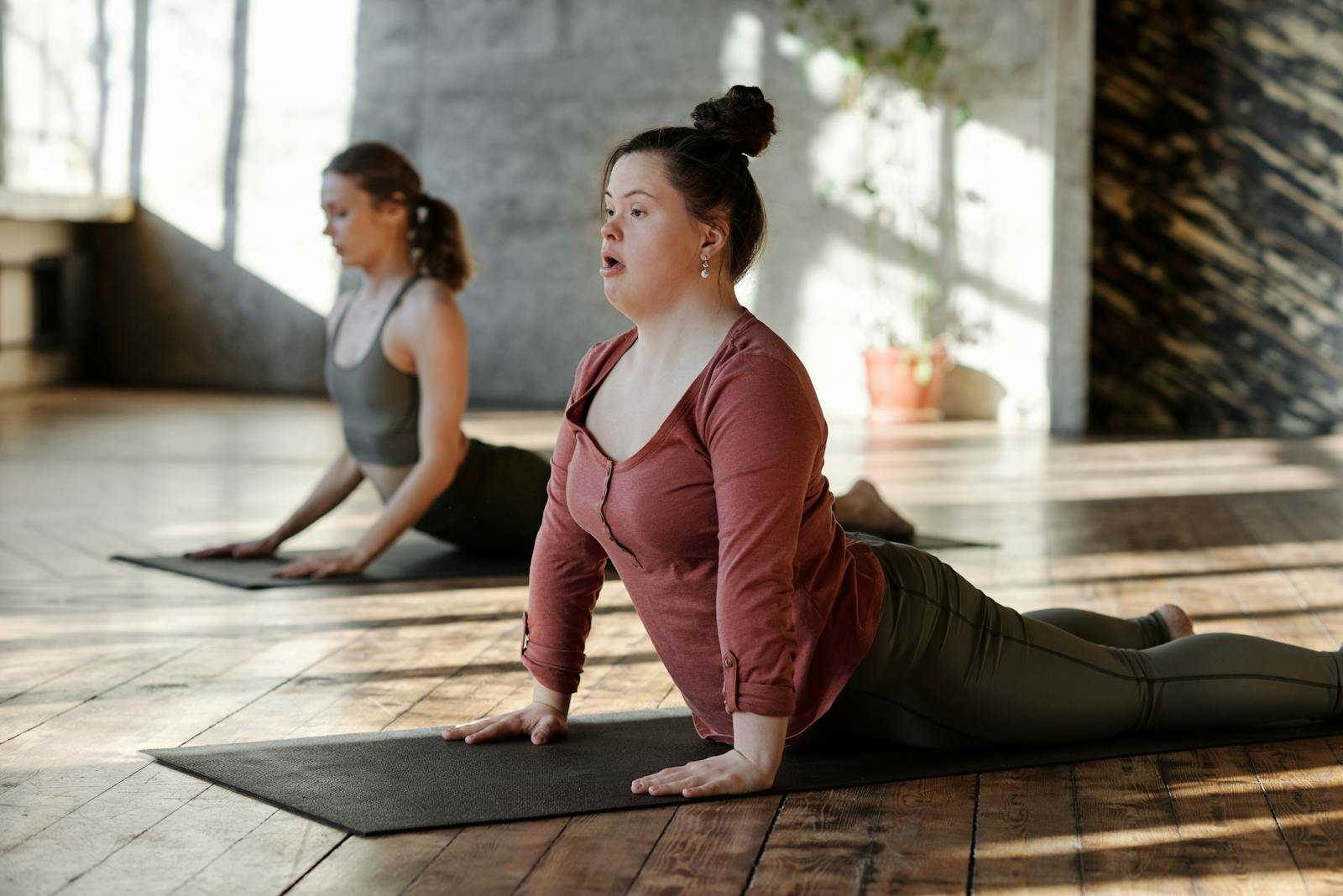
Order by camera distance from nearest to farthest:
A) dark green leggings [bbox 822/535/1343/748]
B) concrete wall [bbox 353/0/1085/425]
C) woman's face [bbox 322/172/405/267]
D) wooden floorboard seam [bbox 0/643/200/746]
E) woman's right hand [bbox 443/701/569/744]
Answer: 1. dark green leggings [bbox 822/535/1343/748]
2. woman's right hand [bbox 443/701/569/744]
3. wooden floorboard seam [bbox 0/643/200/746]
4. woman's face [bbox 322/172/405/267]
5. concrete wall [bbox 353/0/1085/425]

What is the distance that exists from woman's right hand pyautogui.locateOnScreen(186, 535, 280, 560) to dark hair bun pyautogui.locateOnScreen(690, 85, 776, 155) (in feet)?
7.93

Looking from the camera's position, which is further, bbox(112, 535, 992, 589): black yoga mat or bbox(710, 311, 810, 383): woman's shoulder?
bbox(112, 535, 992, 589): black yoga mat

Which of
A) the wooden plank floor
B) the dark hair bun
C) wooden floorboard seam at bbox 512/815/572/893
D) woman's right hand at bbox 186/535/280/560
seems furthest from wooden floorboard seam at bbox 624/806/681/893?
woman's right hand at bbox 186/535/280/560

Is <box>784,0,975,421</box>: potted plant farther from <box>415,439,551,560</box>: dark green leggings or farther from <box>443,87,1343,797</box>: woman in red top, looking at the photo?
<box>443,87,1343,797</box>: woman in red top

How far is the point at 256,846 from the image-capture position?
6.07ft

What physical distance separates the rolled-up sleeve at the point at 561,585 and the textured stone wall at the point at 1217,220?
256 inches

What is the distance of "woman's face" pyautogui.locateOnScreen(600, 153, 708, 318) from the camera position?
6.59 ft

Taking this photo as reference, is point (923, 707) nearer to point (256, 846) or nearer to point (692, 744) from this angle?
point (692, 744)

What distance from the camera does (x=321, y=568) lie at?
381cm

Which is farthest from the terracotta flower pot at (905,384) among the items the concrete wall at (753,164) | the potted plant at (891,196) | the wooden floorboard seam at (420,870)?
the wooden floorboard seam at (420,870)

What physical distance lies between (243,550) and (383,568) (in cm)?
39

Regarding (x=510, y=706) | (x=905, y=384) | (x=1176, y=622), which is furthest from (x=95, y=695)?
(x=905, y=384)

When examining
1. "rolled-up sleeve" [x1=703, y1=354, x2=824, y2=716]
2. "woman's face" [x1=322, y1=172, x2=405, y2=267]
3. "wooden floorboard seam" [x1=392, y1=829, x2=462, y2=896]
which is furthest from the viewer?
"woman's face" [x1=322, y1=172, x2=405, y2=267]

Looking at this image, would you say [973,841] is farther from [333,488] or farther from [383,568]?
[333,488]
